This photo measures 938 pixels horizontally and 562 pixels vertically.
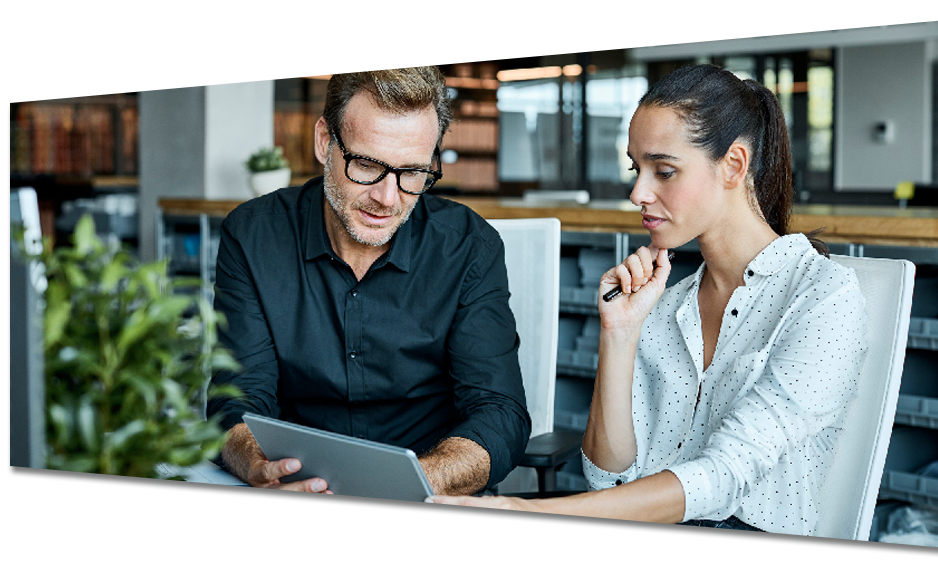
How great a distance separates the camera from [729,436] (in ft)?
3.43

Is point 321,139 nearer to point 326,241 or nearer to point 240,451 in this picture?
point 326,241

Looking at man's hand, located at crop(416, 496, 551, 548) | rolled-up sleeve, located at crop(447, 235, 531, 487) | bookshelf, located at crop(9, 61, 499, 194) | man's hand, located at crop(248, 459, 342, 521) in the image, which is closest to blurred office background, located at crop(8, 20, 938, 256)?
bookshelf, located at crop(9, 61, 499, 194)

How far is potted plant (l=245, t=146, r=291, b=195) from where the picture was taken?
1.12 metres

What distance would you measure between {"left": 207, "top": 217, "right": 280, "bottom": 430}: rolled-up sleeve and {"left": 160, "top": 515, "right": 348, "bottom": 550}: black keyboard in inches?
4.0

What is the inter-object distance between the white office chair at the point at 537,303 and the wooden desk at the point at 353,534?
22.2 inches

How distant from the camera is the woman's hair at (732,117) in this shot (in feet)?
3.43

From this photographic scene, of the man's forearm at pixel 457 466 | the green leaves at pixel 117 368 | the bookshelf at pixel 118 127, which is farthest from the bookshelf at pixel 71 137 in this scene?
the man's forearm at pixel 457 466

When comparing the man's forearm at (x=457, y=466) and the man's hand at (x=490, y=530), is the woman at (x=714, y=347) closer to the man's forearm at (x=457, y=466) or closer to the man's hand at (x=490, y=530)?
the man's hand at (x=490, y=530)

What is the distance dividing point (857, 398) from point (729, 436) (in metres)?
0.19

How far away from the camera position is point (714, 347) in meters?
1.19

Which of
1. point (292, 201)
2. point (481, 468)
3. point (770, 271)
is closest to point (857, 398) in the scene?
point (770, 271)

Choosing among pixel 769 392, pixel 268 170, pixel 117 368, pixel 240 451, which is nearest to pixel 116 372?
pixel 117 368

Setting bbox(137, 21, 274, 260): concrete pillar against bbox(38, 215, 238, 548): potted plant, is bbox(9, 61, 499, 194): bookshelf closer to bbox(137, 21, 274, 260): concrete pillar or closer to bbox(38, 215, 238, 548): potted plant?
bbox(137, 21, 274, 260): concrete pillar
